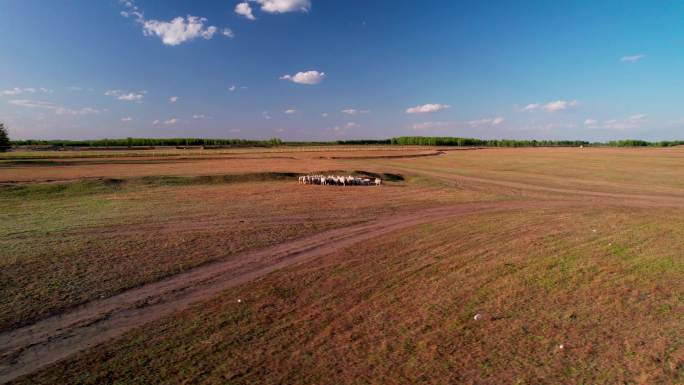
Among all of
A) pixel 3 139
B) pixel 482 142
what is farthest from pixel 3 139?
pixel 482 142

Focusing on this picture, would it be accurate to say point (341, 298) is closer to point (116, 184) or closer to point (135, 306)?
point (135, 306)

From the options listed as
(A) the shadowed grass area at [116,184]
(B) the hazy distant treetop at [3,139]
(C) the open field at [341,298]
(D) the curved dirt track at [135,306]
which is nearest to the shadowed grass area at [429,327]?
(C) the open field at [341,298]

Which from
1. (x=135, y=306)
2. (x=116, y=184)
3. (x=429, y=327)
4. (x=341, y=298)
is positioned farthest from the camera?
(x=116, y=184)

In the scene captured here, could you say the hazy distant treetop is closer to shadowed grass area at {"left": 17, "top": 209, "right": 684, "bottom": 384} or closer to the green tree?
the green tree

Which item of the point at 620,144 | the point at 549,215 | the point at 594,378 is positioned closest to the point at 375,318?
the point at 594,378

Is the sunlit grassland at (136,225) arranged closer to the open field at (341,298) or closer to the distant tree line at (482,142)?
the open field at (341,298)

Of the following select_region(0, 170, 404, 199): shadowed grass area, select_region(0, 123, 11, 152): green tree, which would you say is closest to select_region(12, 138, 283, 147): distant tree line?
select_region(0, 123, 11, 152): green tree
